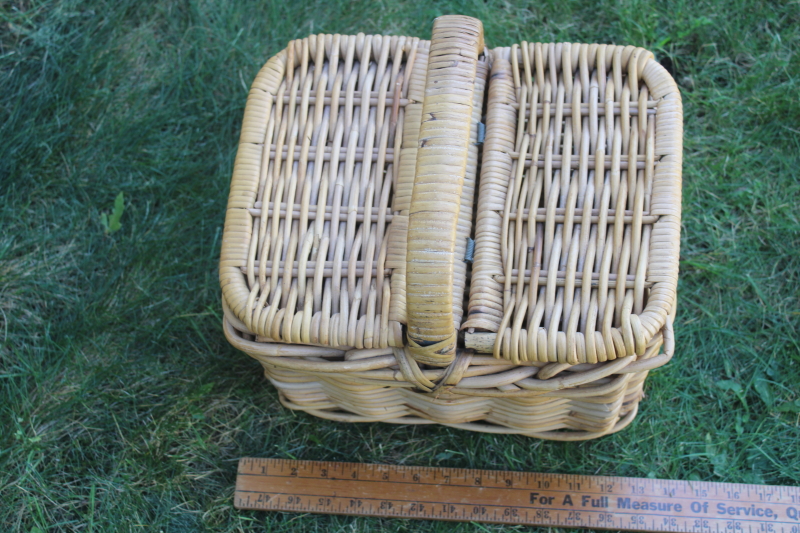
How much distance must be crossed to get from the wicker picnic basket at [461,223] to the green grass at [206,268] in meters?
0.37

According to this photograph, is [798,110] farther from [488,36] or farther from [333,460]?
[333,460]

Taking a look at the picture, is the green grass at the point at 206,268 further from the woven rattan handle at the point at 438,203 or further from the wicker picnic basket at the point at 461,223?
the woven rattan handle at the point at 438,203

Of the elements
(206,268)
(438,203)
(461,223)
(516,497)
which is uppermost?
(438,203)

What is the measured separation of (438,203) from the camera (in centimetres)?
105

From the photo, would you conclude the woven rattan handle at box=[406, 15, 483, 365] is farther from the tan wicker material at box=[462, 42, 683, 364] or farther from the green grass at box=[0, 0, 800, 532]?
the green grass at box=[0, 0, 800, 532]

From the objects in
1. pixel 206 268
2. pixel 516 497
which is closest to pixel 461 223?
pixel 516 497

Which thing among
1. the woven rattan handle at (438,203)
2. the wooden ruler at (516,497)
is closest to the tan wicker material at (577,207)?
the woven rattan handle at (438,203)

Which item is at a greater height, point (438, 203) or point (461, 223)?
point (438, 203)

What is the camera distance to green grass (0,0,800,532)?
1.67 metres

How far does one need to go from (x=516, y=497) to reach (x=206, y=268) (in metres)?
0.96

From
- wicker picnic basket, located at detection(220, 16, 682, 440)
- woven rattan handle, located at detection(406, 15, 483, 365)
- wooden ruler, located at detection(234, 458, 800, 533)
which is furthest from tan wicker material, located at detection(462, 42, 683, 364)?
wooden ruler, located at detection(234, 458, 800, 533)

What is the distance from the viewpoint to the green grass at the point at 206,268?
1.67m

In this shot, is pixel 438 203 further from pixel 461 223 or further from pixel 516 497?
pixel 516 497

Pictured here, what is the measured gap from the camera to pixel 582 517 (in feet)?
5.20
